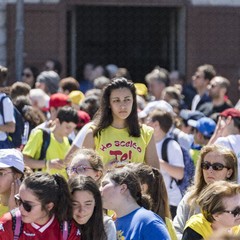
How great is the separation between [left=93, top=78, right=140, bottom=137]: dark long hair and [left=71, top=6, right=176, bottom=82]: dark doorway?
877cm

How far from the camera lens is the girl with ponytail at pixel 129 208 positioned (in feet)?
19.4

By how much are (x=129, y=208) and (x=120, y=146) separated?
5.74ft

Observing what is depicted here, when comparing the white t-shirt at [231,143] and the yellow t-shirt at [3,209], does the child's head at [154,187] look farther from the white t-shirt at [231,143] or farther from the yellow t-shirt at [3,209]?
the white t-shirt at [231,143]

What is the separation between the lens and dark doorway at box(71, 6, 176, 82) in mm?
16969

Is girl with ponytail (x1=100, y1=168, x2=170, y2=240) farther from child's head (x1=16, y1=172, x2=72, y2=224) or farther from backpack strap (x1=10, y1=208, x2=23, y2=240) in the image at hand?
backpack strap (x1=10, y1=208, x2=23, y2=240)

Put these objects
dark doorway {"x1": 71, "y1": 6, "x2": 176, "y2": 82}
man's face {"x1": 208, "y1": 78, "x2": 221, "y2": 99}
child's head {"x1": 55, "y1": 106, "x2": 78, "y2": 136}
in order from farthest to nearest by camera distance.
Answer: dark doorway {"x1": 71, "y1": 6, "x2": 176, "y2": 82} < man's face {"x1": 208, "y1": 78, "x2": 221, "y2": 99} < child's head {"x1": 55, "y1": 106, "x2": 78, "y2": 136}

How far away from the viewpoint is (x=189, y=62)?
53.0 ft

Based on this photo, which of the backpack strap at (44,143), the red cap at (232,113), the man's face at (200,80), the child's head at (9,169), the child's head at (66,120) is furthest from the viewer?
the man's face at (200,80)

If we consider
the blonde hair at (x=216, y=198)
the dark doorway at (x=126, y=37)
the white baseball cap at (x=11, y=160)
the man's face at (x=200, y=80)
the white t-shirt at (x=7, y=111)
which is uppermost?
the dark doorway at (x=126, y=37)

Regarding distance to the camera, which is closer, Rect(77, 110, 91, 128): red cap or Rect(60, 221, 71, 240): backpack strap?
Rect(60, 221, 71, 240): backpack strap

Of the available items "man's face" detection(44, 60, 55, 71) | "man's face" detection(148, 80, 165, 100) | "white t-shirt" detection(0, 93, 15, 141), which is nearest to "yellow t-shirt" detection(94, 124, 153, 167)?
"white t-shirt" detection(0, 93, 15, 141)

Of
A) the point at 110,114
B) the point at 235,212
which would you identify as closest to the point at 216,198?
the point at 235,212

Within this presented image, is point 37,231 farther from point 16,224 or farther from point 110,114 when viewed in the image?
point 110,114

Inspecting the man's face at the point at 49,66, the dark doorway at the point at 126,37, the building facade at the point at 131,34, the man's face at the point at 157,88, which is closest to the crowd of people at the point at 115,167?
the man's face at the point at 157,88
